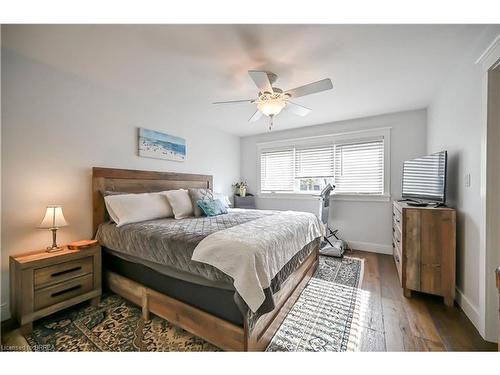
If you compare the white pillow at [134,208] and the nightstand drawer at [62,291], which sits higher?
the white pillow at [134,208]

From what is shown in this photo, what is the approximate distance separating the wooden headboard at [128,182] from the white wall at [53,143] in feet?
0.25

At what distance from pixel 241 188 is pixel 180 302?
10.7ft

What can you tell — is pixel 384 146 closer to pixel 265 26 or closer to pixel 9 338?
pixel 265 26

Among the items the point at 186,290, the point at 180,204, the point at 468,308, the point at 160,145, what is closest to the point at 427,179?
the point at 468,308

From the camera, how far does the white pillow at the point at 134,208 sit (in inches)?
83.9

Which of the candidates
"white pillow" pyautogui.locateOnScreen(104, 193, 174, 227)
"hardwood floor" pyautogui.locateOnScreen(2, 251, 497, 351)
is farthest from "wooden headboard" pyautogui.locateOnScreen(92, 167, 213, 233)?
"hardwood floor" pyautogui.locateOnScreen(2, 251, 497, 351)

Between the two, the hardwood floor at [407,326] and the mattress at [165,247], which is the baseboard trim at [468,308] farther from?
the mattress at [165,247]

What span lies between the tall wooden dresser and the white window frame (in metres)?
1.52

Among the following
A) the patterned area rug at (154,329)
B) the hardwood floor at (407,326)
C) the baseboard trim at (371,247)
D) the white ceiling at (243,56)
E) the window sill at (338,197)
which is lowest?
the patterned area rug at (154,329)

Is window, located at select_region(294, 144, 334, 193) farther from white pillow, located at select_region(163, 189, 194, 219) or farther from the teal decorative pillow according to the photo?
white pillow, located at select_region(163, 189, 194, 219)

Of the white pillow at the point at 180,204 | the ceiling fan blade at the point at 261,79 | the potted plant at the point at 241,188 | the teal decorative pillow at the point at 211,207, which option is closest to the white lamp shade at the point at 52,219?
the white pillow at the point at 180,204

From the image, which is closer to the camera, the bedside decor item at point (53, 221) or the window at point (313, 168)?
the bedside decor item at point (53, 221)
